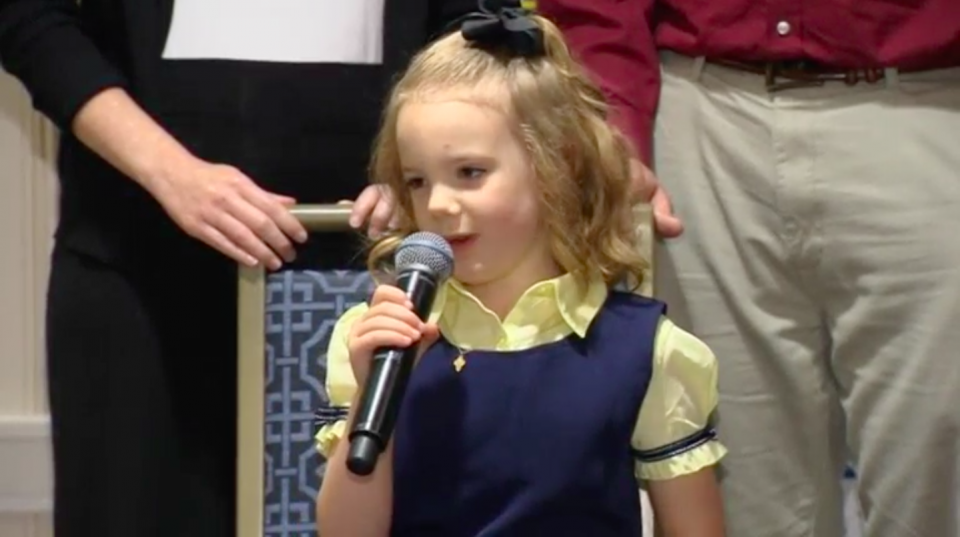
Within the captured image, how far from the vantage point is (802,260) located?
56.9 inches

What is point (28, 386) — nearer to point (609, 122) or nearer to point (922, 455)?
point (609, 122)

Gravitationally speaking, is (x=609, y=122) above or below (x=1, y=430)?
above

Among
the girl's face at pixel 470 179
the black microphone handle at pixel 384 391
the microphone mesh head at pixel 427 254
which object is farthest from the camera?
the girl's face at pixel 470 179

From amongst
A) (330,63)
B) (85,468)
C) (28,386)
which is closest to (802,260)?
(330,63)

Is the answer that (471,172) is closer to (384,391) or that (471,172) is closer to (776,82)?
(384,391)

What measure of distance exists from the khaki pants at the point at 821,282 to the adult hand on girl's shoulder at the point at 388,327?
1.40 ft

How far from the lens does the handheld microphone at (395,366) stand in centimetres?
102

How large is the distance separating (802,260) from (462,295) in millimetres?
359

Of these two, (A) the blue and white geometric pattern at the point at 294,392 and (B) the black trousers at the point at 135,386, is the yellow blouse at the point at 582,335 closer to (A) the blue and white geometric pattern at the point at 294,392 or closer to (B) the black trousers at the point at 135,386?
(A) the blue and white geometric pattern at the point at 294,392

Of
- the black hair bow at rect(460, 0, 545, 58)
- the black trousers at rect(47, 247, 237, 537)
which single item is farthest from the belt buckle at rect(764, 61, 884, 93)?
the black trousers at rect(47, 247, 237, 537)

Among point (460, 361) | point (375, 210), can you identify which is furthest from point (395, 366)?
point (375, 210)

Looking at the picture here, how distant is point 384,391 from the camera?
3.45ft

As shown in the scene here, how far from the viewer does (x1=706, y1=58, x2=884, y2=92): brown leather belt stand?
1410 millimetres

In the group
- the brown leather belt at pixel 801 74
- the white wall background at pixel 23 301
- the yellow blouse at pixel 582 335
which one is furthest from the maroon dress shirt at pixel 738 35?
the white wall background at pixel 23 301
